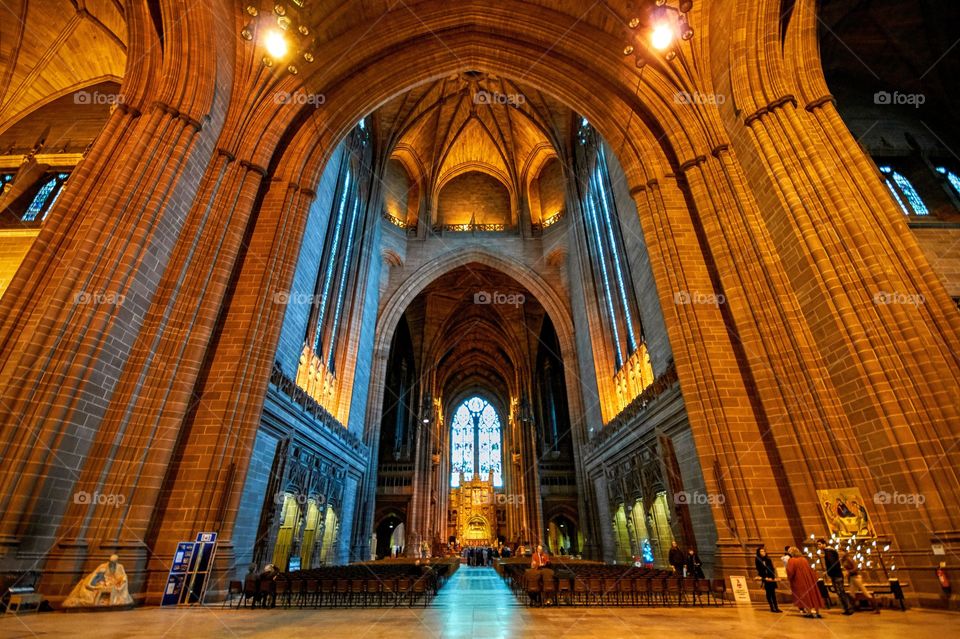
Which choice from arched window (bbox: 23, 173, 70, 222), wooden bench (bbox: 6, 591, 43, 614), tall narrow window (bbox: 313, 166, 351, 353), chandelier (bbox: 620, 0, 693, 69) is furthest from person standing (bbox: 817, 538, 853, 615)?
arched window (bbox: 23, 173, 70, 222)

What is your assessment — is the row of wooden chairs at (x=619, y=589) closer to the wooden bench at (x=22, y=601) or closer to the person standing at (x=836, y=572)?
the person standing at (x=836, y=572)

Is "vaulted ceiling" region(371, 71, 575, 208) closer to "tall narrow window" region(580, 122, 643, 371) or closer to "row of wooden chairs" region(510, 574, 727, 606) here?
"tall narrow window" region(580, 122, 643, 371)

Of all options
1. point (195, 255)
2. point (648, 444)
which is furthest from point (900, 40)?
point (195, 255)

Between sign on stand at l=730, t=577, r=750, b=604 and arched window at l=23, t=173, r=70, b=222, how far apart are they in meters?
19.2

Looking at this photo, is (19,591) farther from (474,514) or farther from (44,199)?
(474,514)

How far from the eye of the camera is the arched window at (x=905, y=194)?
1148 cm

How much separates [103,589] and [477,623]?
562 centimetres

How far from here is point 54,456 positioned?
6367 millimetres

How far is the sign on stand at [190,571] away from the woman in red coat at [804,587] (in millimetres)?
9324

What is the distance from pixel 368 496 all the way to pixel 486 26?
19.5m

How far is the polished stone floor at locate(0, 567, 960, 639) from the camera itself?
14.4 ft

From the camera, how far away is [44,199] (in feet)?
42.3

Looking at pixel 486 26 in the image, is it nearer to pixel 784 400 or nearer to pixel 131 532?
Result: pixel 784 400

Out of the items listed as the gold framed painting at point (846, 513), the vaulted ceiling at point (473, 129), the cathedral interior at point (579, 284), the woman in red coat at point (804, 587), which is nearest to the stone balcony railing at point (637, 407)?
the cathedral interior at point (579, 284)
